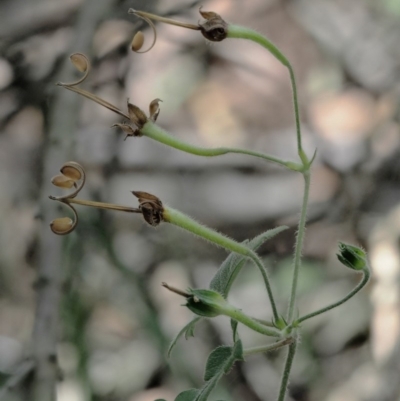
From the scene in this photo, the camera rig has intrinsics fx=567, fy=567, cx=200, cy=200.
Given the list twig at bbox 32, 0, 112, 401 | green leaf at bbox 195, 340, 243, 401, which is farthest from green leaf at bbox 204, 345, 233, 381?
twig at bbox 32, 0, 112, 401

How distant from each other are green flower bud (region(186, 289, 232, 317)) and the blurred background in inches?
18.2

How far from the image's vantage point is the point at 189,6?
0.84 metres

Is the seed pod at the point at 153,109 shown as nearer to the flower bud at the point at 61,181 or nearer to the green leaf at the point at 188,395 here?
the flower bud at the point at 61,181

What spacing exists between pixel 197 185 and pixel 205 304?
527 mm

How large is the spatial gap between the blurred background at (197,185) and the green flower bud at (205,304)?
0.46 m

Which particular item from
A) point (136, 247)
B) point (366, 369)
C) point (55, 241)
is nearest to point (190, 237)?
point (136, 247)

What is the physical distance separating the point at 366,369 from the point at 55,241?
44cm

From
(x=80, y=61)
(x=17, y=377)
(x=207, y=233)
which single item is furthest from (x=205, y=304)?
(x=17, y=377)

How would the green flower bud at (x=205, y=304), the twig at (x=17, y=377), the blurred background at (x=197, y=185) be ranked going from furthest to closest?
the blurred background at (x=197, y=185)
the twig at (x=17, y=377)
the green flower bud at (x=205, y=304)

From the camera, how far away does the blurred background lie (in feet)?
2.47

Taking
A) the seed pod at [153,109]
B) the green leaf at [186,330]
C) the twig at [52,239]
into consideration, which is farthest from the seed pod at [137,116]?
the twig at [52,239]

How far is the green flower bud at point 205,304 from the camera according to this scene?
0.95 ft

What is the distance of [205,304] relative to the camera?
292 mm

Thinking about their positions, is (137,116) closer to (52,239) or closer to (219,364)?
(219,364)
